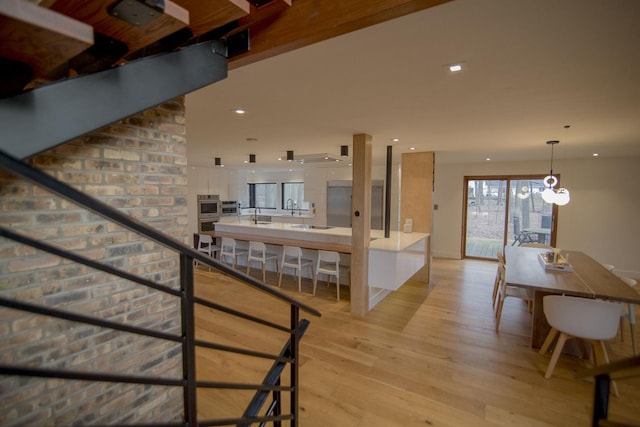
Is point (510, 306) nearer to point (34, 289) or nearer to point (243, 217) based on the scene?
point (34, 289)

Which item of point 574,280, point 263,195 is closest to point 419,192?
point 574,280

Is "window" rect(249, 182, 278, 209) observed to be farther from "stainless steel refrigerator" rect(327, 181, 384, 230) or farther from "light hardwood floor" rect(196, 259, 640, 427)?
"light hardwood floor" rect(196, 259, 640, 427)

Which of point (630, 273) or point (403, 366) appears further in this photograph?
point (630, 273)

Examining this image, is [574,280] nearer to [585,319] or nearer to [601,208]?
[585,319]

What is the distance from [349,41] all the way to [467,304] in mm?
4203

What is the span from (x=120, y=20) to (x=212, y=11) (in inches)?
11.3

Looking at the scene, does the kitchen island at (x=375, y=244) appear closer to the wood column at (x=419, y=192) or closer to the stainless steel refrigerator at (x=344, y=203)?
the wood column at (x=419, y=192)

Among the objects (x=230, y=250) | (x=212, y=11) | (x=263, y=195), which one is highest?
(x=212, y=11)

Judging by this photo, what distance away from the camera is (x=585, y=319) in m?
2.59

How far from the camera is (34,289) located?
1292 mm

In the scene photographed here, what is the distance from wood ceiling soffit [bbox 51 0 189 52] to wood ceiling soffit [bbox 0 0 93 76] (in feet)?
0.42

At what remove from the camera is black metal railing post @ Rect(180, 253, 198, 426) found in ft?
2.65

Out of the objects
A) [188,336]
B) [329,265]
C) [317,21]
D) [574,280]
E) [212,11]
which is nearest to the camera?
[188,336]

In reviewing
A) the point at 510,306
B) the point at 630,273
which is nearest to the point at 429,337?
the point at 510,306
